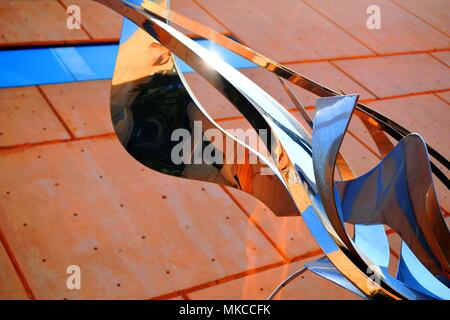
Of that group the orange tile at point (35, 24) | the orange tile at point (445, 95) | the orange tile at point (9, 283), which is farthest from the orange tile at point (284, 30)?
the orange tile at point (9, 283)

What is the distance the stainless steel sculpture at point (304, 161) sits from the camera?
3160 millimetres

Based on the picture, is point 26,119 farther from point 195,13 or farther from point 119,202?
point 195,13

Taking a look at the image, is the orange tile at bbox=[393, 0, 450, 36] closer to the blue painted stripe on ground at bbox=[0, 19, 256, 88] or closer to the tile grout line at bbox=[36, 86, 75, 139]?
the blue painted stripe on ground at bbox=[0, 19, 256, 88]

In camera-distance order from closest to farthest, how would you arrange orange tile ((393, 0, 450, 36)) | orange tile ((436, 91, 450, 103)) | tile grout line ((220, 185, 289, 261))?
tile grout line ((220, 185, 289, 261))
orange tile ((436, 91, 450, 103))
orange tile ((393, 0, 450, 36))

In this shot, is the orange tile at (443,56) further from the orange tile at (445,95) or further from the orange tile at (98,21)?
the orange tile at (98,21)

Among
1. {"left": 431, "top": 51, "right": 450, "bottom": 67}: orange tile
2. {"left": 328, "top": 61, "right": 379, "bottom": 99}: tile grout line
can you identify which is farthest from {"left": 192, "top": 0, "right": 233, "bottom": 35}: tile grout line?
{"left": 431, "top": 51, "right": 450, "bottom": 67}: orange tile

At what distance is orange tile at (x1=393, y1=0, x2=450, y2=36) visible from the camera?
1120cm

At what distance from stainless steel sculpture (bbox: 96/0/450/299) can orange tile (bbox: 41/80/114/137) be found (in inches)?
94.3

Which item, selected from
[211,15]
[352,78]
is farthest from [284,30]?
[352,78]

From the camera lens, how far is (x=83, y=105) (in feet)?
22.5

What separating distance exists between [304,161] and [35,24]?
545 cm

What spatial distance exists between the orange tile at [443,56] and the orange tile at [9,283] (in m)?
7.48

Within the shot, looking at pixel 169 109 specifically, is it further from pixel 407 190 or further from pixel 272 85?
pixel 272 85

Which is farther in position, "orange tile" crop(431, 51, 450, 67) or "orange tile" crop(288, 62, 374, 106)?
"orange tile" crop(431, 51, 450, 67)
